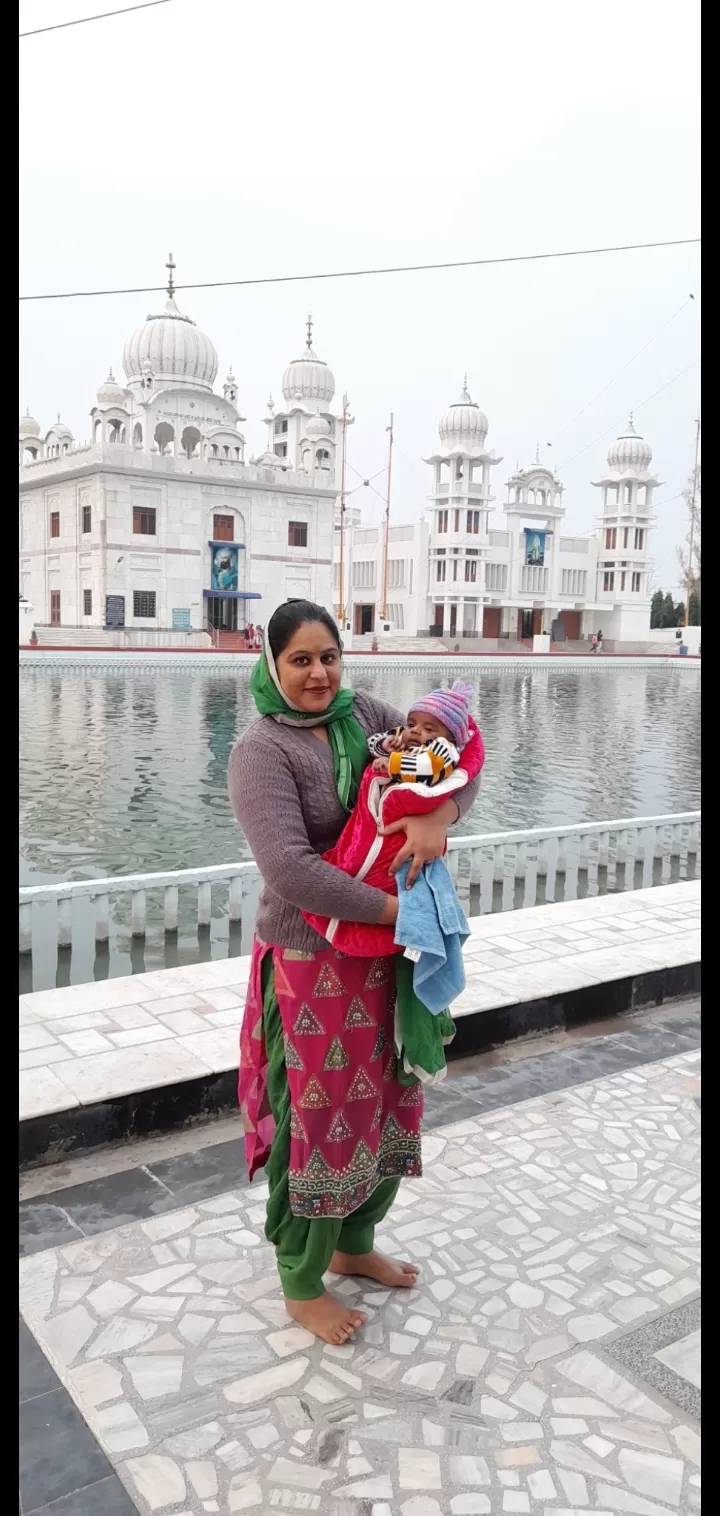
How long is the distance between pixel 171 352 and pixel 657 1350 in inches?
1270

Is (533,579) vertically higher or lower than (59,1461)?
higher

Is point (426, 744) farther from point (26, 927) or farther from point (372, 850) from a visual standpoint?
point (26, 927)

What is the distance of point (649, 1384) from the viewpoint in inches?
75.4

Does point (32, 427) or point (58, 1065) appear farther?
point (32, 427)

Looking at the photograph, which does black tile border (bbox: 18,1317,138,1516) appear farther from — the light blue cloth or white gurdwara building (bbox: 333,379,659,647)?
white gurdwara building (bbox: 333,379,659,647)

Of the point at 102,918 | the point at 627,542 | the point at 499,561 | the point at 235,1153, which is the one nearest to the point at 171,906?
the point at 102,918

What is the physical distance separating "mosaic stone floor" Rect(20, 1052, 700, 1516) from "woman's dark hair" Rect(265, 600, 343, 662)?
1343 mm

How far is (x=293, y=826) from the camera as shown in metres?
1.86

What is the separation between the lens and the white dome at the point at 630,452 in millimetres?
39000

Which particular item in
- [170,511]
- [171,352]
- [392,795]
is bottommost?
[392,795]

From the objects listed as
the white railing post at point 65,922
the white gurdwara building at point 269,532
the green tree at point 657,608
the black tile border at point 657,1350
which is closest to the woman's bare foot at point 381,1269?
the black tile border at point 657,1350

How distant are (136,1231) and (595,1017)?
6.63ft
